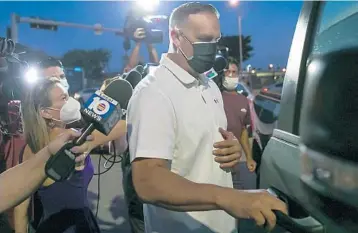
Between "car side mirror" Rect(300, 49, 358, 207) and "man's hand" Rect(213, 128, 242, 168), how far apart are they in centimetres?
88

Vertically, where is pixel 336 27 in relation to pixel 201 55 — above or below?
above

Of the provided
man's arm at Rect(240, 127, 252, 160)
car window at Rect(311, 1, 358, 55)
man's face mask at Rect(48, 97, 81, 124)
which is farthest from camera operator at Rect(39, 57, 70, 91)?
car window at Rect(311, 1, 358, 55)

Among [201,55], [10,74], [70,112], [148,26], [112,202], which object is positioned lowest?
[112,202]

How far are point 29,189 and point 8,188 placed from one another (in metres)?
0.09

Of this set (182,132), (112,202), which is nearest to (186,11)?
(182,132)

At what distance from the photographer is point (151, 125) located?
2111mm

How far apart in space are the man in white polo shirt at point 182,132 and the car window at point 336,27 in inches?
24.0

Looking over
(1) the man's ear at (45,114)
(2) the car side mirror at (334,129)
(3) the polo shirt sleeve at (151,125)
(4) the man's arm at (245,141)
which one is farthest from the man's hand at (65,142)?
(4) the man's arm at (245,141)

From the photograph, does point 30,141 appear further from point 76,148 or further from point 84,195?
point 76,148

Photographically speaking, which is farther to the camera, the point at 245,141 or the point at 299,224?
the point at 245,141

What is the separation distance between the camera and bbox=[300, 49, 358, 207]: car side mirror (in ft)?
4.24

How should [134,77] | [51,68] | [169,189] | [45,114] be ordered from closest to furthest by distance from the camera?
[169,189]
[45,114]
[134,77]
[51,68]

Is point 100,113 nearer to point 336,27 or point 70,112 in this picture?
point 336,27

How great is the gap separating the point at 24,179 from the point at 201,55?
99cm
